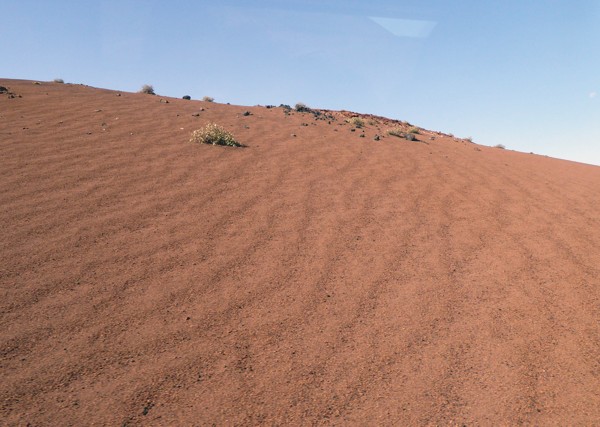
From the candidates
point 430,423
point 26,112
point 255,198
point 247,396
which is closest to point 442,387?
point 430,423

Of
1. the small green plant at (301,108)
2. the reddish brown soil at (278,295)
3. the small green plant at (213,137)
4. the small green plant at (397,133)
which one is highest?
the small green plant at (301,108)

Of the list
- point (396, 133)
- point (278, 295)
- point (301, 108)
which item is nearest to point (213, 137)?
point (278, 295)

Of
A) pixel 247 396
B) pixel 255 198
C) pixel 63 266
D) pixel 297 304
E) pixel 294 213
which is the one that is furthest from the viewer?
pixel 255 198

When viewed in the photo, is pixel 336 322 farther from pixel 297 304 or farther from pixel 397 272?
pixel 397 272

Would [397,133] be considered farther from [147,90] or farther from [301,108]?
[147,90]

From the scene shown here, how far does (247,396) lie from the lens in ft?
8.49

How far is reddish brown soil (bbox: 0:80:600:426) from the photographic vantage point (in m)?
2.58

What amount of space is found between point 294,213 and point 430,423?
3.56 metres

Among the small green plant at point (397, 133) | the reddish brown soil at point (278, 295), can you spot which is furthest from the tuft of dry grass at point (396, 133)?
the reddish brown soil at point (278, 295)

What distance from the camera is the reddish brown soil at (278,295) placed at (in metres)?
2.58

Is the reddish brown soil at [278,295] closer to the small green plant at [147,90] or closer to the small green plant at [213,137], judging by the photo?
the small green plant at [213,137]

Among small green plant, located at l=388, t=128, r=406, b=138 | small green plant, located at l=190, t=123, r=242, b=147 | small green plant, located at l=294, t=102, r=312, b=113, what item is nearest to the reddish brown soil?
small green plant, located at l=190, t=123, r=242, b=147

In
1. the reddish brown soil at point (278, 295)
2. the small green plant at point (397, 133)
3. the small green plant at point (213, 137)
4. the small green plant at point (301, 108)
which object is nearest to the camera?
the reddish brown soil at point (278, 295)

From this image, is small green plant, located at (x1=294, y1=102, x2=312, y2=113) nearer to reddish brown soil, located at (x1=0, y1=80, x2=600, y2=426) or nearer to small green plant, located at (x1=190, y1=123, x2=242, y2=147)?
small green plant, located at (x1=190, y1=123, x2=242, y2=147)
